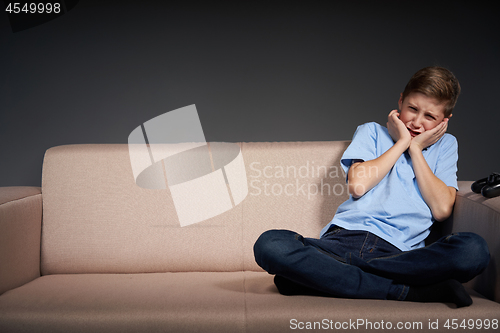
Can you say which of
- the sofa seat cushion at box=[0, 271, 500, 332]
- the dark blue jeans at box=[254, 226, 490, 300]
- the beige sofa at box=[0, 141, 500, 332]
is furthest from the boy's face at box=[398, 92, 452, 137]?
the sofa seat cushion at box=[0, 271, 500, 332]

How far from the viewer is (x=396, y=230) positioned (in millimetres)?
1333

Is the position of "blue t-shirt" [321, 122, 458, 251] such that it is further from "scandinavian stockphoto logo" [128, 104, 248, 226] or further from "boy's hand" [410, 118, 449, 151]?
"scandinavian stockphoto logo" [128, 104, 248, 226]

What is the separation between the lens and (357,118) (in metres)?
2.18

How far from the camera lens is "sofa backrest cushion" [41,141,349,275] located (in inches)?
59.2

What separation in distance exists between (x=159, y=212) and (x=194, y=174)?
0.20 metres

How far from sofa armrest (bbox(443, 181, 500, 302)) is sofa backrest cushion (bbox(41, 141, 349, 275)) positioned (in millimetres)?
409

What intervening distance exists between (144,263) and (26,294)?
40 cm

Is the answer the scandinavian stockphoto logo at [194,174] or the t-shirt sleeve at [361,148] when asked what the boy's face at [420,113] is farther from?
the scandinavian stockphoto logo at [194,174]

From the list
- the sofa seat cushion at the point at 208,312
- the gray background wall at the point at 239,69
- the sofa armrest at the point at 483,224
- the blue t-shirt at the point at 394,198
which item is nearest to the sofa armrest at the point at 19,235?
the sofa seat cushion at the point at 208,312

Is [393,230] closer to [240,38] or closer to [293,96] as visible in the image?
[293,96]

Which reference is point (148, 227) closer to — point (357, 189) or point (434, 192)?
point (357, 189)

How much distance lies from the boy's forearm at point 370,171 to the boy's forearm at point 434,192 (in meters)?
0.09

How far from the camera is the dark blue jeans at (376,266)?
107 centimetres

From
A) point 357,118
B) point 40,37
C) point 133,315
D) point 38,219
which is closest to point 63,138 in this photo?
point 40,37
